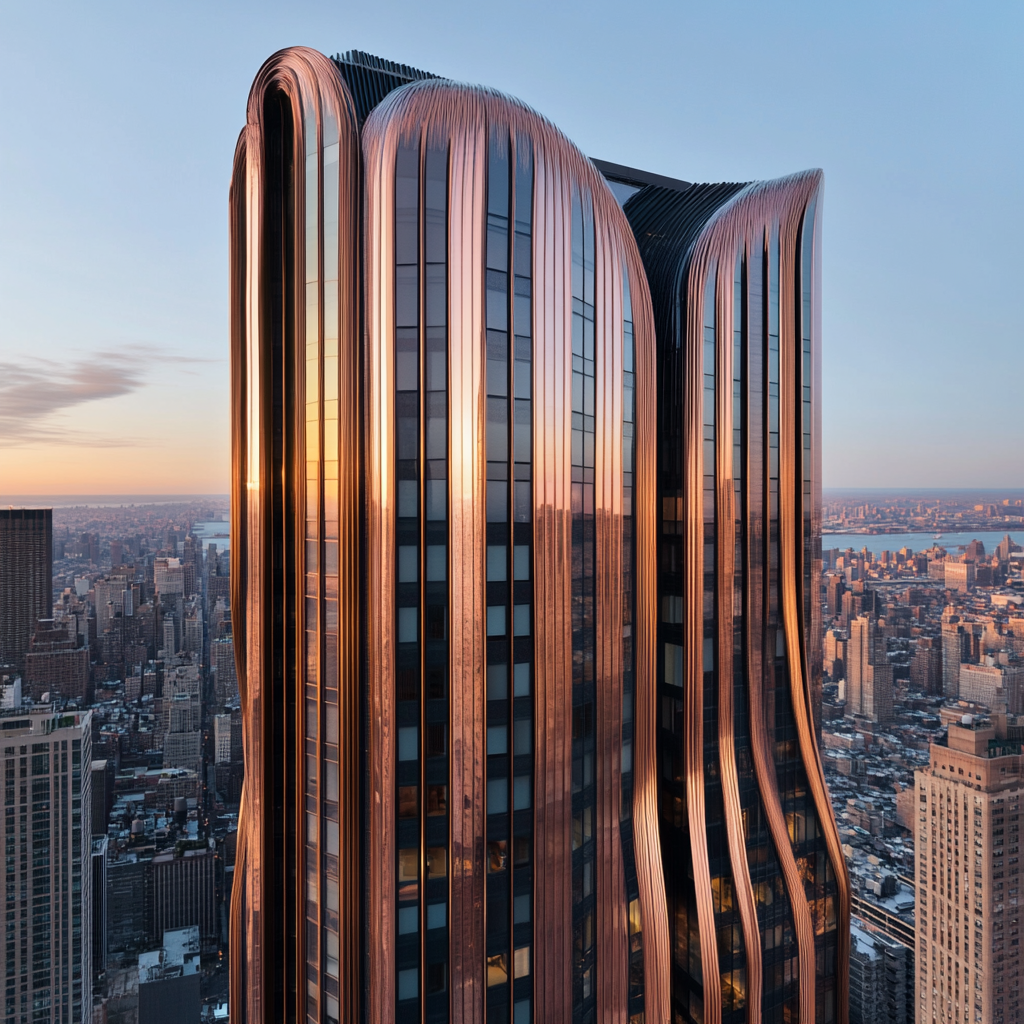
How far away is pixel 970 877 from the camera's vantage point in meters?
31.1

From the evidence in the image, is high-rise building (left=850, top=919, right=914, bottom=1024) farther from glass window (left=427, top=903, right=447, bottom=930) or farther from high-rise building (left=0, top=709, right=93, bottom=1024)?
high-rise building (left=0, top=709, right=93, bottom=1024)

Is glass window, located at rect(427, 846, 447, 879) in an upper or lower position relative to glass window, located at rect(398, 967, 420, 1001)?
upper

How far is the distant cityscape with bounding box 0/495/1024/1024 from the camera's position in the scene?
27438mm

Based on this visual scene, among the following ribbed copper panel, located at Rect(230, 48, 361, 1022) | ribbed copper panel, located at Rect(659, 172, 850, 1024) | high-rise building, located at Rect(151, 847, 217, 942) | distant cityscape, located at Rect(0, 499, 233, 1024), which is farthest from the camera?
high-rise building, located at Rect(151, 847, 217, 942)

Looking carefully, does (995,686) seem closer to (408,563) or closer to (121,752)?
(408,563)

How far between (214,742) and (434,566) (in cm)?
3272

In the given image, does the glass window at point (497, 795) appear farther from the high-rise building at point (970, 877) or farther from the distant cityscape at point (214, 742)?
the high-rise building at point (970, 877)

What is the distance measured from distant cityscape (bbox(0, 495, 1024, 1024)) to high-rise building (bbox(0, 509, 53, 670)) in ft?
0.37

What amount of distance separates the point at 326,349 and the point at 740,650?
2508 centimetres

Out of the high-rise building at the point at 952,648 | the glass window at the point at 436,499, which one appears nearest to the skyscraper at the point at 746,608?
the high-rise building at the point at 952,648

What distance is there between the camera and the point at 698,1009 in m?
27.0

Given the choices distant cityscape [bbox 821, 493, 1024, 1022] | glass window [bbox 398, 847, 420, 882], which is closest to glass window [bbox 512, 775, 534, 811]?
glass window [bbox 398, 847, 420, 882]

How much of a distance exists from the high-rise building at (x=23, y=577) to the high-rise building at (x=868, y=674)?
45884mm

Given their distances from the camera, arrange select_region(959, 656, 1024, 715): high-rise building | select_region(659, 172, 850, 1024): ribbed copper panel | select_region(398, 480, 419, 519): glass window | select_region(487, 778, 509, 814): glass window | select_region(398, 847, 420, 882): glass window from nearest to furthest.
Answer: select_region(398, 847, 420, 882): glass window, select_region(398, 480, 419, 519): glass window, select_region(487, 778, 509, 814): glass window, select_region(959, 656, 1024, 715): high-rise building, select_region(659, 172, 850, 1024): ribbed copper panel
